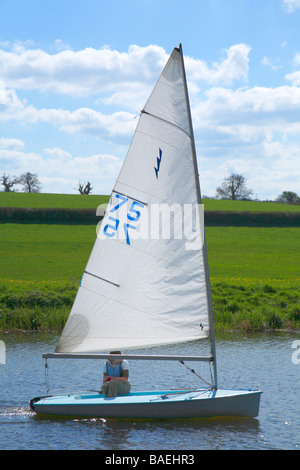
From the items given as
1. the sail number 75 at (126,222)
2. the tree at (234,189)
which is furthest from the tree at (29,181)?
the sail number 75 at (126,222)

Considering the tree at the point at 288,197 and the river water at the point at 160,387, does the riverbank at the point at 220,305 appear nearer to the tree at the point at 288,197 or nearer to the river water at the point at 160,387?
the river water at the point at 160,387

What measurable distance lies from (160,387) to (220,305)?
14.4m

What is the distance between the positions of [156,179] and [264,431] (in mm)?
7169

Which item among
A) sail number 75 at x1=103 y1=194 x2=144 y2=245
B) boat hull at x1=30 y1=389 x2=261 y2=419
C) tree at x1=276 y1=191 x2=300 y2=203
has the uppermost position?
tree at x1=276 y1=191 x2=300 y2=203

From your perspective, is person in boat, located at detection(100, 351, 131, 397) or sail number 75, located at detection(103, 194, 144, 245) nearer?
sail number 75, located at detection(103, 194, 144, 245)

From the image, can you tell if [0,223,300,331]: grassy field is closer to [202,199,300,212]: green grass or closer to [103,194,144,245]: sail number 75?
[202,199,300,212]: green grass

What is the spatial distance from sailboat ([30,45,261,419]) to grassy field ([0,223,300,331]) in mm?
13860

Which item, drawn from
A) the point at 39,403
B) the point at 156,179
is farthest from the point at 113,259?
the point at 39,403

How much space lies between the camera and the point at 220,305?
34.6 meters

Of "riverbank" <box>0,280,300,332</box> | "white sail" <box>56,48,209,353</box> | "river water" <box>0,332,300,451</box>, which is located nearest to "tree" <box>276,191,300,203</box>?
"riverbank" <box>0,280,300,332</box>

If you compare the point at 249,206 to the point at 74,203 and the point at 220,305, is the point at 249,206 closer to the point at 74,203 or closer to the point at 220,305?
the point at 74,203

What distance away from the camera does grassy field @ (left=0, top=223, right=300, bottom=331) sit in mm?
31859

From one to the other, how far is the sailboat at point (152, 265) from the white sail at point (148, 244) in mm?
27

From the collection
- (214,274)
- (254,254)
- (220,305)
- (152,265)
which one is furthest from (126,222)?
(254,254)
